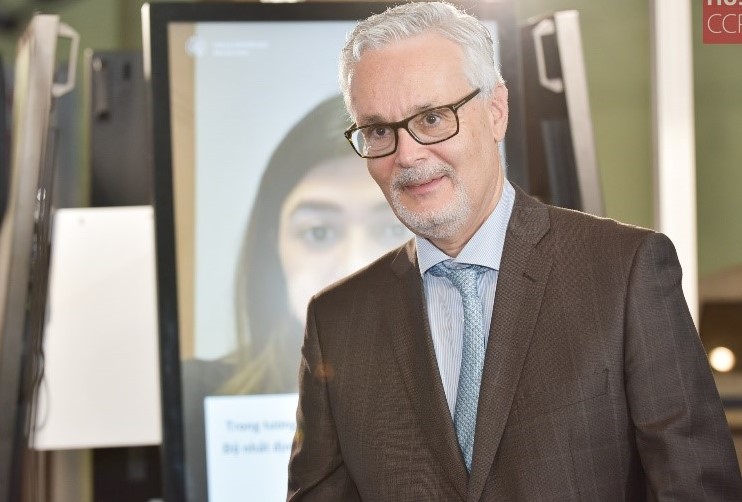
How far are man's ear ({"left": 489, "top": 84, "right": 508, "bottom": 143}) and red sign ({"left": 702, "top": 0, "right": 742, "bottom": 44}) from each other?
79 centimetres

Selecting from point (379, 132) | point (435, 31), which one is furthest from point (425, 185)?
point (435, 31)

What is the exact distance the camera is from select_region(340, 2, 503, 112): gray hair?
1713mm

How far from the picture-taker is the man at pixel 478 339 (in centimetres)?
157

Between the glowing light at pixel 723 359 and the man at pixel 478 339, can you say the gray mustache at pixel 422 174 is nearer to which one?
the man at pixel 478 339

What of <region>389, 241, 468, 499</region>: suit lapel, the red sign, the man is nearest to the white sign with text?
the man

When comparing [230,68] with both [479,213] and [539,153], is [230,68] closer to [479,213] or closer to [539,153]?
[539,153]

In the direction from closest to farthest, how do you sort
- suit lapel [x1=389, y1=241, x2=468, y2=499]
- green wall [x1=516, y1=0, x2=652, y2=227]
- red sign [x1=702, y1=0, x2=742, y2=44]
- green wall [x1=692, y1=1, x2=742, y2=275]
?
suit lapel [x1=389, y1=241, x2=468, y2=499] < red sign [x1=702, y1=0, x2=742, y2=44] < green wall [x1=692, y1=1, x2=742, y2=275] < green wall [x1=516, y1=0, x2=652, y2=227]

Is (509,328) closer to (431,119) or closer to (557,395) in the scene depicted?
(557,395)

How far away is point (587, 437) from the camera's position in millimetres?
1597

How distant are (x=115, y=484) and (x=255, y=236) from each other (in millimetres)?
851

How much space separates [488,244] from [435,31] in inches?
14.1

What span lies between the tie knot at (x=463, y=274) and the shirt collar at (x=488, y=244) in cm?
1

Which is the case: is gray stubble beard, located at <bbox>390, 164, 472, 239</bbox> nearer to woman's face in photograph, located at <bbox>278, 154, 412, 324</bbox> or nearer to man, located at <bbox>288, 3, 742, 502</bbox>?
man, located at <bbox>288, 3, 742, 502</bbox>

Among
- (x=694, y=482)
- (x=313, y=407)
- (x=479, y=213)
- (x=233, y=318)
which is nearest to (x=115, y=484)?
Result: (x=233, y=318)
